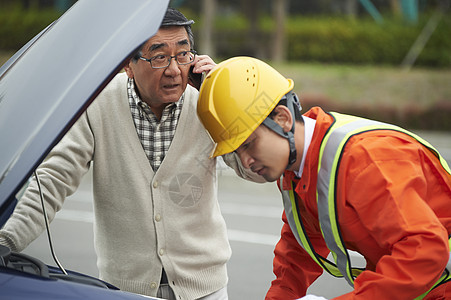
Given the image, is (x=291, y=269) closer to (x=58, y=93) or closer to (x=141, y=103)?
(x=141, y=103)

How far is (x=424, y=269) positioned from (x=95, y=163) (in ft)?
3.92

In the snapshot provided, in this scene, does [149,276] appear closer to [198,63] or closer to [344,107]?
[198,63]

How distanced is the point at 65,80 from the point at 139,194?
898mm

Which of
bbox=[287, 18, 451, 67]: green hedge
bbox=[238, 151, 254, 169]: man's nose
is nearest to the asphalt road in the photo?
bbox=[238, 151, 254, 169]: man's nose

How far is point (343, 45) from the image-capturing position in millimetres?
17438

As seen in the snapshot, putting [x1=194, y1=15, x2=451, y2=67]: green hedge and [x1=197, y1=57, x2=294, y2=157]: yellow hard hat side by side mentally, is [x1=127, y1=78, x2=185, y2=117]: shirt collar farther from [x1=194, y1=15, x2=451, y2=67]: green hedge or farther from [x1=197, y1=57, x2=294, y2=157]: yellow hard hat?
[x1=194, y1=15, x2=451, y2=67]: green hedge

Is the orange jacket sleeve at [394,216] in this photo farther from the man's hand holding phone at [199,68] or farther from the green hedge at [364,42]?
the green hedge at [364,42]

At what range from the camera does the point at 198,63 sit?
7.27ft

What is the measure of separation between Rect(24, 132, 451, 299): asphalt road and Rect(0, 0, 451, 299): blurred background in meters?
0.84

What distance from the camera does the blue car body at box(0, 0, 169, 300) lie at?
1.35m

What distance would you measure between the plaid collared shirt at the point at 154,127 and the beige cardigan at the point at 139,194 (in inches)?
1.2

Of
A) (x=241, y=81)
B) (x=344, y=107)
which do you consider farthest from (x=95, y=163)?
(x=344, y=107)

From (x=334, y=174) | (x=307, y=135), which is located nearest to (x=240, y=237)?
(x=307, y=135)

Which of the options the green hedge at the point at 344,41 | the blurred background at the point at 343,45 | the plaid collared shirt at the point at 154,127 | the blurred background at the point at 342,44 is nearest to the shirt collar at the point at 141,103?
the plaid collared shirt at the point at 154,127
